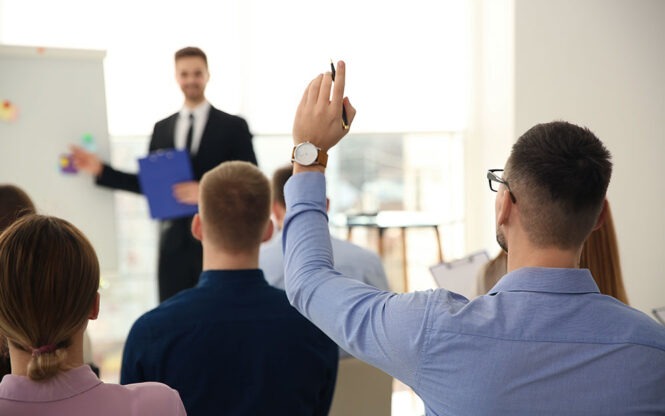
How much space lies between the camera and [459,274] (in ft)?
8.05

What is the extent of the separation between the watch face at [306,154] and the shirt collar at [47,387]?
0.49 m

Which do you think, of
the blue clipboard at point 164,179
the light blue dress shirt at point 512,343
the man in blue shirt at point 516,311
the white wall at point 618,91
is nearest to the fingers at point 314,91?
the man in blue shirt at point 516,311

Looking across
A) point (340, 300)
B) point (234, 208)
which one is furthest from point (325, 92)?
point (234, 208)

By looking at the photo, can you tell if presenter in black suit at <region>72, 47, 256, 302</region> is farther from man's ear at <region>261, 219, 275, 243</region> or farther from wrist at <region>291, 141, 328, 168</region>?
wrist at <region>291, 141, 328, 168</region>

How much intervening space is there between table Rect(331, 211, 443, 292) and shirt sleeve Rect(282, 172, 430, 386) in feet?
13.4

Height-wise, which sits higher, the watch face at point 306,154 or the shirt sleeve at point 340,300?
the watch face at point 306,154

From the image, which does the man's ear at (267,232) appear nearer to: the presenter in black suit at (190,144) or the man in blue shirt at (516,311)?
the man in blue shirt at (516,311)

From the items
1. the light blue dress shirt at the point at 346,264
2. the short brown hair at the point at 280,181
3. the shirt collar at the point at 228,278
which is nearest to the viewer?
the shirt collar at the point at 228,278

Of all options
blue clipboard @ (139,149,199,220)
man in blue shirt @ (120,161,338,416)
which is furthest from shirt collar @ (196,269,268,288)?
blue clipboard @ (139,149,199,220)

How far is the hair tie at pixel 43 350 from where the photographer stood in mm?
1065

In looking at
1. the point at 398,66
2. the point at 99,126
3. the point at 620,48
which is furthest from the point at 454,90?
the point at 99,126

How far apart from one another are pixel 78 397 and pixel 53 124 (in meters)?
3.14

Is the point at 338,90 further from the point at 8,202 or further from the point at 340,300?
the point at 8,202

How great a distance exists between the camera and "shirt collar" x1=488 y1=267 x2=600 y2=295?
3.18 feet
